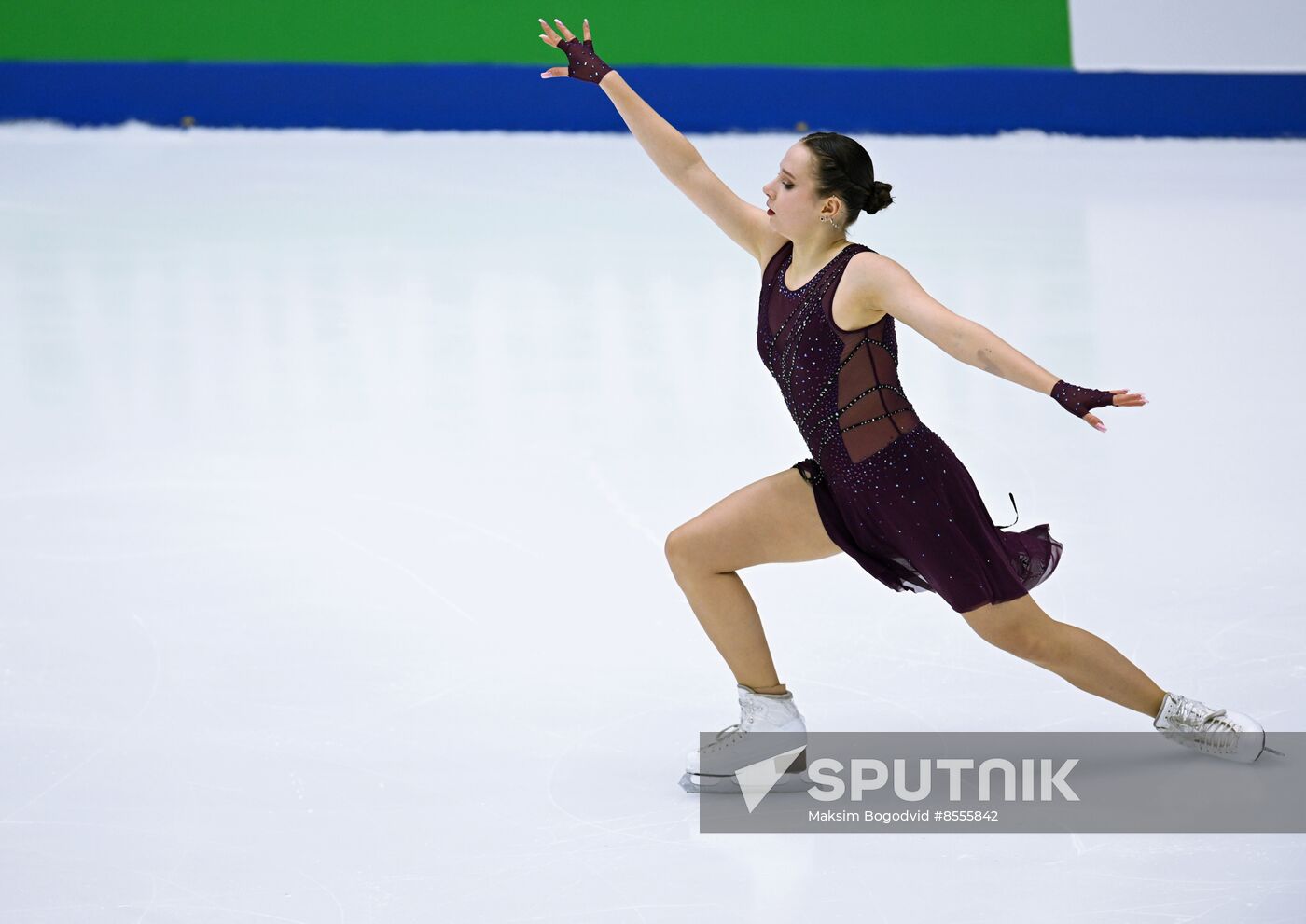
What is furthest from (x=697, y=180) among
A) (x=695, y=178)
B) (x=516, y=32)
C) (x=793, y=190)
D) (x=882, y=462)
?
(x=516, y=32)

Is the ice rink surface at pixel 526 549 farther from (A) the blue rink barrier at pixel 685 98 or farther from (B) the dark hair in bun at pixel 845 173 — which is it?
(A) the blue rink barrier at pixel 685 98

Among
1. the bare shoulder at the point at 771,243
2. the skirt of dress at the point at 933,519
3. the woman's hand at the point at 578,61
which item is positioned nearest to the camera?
the skirt of dress at the point at 933,519

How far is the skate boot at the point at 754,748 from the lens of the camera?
106 inches

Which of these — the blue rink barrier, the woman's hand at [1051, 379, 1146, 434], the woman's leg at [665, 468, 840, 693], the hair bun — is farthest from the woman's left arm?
the blue rink barrier

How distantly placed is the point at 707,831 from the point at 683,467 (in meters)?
1.83

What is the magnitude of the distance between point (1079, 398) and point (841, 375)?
1.40 ft

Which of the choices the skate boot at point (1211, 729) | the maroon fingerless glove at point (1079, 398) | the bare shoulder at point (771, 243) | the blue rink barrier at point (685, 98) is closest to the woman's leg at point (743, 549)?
the bare shoulder at point (771, 243)

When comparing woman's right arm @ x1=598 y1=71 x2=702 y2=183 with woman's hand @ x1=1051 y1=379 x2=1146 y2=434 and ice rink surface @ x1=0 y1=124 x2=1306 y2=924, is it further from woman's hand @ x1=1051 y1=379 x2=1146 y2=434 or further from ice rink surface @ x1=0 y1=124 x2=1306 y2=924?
ice rink surface @ x1=0 y1=124 x2=1306 y2=924

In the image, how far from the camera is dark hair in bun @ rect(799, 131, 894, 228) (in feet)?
8.46

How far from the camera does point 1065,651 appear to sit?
2.65m

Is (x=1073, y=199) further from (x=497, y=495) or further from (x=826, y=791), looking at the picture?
(x=826, y=791)

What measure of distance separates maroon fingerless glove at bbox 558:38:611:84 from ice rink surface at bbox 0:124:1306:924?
108 centimetres

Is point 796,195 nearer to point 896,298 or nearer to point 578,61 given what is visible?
point 896,298

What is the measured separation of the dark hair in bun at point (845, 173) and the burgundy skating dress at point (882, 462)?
8 centimetres
